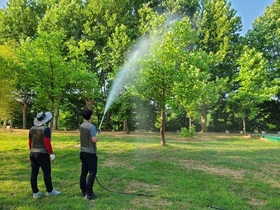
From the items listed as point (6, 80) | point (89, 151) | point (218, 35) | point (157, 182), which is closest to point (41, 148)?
point (89, 151)

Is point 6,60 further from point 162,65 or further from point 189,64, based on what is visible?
point 189,64

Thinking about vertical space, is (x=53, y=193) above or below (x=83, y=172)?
below

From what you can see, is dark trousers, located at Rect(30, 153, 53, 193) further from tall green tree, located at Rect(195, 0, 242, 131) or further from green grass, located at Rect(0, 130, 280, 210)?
tall green tree, located at Rect(195, 0, 242, 131)

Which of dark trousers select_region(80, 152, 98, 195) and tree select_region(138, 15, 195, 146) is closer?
dark trousers select_region(80, 152, 98, 195)

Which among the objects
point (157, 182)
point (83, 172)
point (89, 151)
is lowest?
point (157, 182)

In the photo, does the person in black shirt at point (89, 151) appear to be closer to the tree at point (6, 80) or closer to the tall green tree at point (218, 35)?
the tree at point (6, 80)

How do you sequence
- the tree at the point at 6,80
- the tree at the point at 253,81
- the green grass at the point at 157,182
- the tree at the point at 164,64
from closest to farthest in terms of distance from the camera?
the green grass at the point at 157,182
the tree at the point at 164,64
the tree at the point at 6,80
the tree at the point at 253,81

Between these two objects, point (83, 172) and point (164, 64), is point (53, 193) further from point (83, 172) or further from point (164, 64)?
point (164, 64)

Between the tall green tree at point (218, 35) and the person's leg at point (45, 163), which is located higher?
the tall green tree at point (218, 35)

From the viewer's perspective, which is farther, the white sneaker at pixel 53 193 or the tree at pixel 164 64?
the tree at pixel 164 64

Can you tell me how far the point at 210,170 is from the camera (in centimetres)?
931

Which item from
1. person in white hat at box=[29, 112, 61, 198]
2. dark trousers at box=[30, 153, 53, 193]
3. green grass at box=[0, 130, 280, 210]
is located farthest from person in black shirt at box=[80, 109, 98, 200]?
dark trousers at box=[30, 153, 53, 193]

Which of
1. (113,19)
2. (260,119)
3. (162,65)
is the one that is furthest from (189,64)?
(260,119)

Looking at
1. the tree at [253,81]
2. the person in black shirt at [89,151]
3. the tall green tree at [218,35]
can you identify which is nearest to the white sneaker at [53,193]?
the person in black shirt at [89,151]
